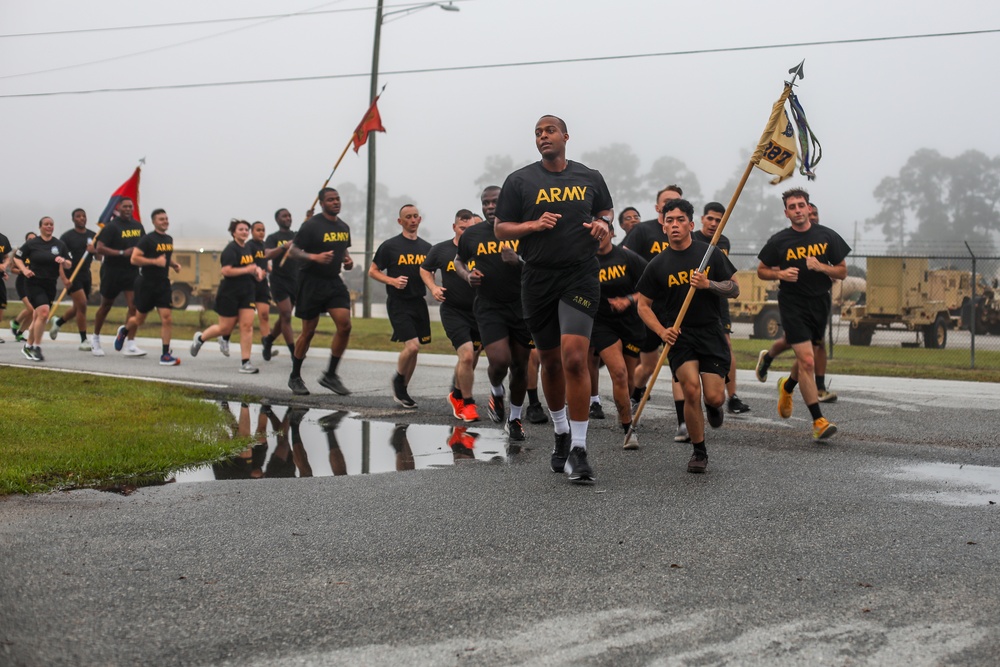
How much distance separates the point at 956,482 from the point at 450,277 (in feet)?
17.1

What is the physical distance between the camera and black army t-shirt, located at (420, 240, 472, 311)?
1094 cm

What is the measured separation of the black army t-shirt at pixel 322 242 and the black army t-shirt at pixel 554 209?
5010 millimetres

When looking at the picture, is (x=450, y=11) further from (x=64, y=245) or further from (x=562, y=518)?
(x=562, y=518)

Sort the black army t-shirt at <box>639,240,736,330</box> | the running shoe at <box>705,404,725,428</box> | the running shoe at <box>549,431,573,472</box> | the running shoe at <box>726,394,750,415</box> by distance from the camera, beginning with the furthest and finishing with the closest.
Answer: the running shoe at <box>726,394,750,415</box> → the running shoe at <box>705,404,725,428</box> → the black army t-shirt at <box>639,240,736,330</box> → the running shoe at <box>549,431,573,472</box>

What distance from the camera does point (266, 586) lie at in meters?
4.65

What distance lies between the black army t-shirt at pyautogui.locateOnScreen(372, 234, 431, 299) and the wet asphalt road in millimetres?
3769

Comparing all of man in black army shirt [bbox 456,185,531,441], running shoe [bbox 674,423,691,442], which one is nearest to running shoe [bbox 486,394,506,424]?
man in black army shirt [bbox 456,185,531,441]

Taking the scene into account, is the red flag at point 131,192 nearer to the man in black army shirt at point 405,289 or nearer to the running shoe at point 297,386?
the running shoe at point 297,386

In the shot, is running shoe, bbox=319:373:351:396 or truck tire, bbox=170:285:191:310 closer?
running shoe, bbox=319:373:351:396

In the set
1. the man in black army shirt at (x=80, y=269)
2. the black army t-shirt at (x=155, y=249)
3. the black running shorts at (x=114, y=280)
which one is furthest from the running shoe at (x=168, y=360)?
the man in black army shirt at (x=80, y=269)

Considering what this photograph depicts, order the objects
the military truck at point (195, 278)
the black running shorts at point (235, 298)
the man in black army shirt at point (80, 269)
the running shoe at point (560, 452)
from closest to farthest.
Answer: the running shoe at point (560, 452) < the black running shorts at point (235, 298) < the man in black army shirt at point (80, 269) < the military truck at point (195, 278)

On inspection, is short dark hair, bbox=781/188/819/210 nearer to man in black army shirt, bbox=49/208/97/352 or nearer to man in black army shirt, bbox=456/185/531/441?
man in black army shirt, bbox=456/185/531/441

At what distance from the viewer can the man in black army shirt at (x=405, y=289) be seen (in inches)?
459

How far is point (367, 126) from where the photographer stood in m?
16.9
